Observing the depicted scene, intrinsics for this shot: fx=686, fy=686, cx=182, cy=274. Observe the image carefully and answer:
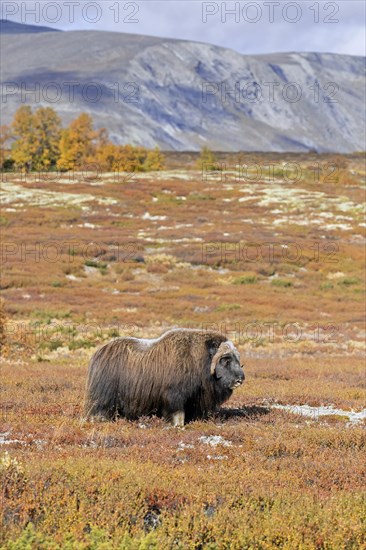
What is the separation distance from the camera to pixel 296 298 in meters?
36.2

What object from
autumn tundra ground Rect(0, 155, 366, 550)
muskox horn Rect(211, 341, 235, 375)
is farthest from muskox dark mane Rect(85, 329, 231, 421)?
autumn tundra ground Rect(0, 155, 366, 550)

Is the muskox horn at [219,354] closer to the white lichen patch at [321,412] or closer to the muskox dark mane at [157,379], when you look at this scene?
the muskox dark mane at [157,379]

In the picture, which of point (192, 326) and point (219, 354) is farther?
point (192, 326)

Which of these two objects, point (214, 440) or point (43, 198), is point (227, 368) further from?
point (43, 198)

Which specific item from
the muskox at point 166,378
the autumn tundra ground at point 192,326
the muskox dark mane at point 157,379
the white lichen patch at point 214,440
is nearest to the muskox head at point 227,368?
the muskox at point 166,378

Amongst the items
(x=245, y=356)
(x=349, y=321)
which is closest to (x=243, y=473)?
(x=245, y=356)

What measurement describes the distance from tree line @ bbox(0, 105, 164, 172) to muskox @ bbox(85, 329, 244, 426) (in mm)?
96415

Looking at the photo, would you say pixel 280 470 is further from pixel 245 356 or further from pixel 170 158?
pixel 170 158

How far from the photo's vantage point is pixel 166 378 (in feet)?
36.4

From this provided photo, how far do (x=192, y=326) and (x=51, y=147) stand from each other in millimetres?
83564

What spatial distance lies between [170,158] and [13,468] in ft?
494

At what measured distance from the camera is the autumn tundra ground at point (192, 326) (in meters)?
6.40

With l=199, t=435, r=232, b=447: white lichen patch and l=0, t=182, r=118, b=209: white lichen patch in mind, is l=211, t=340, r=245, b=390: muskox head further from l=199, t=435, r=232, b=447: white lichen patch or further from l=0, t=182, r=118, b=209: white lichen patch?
l=0, t=182, r=118, b=209: white lichen patch

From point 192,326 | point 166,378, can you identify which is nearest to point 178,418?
point 166,378
